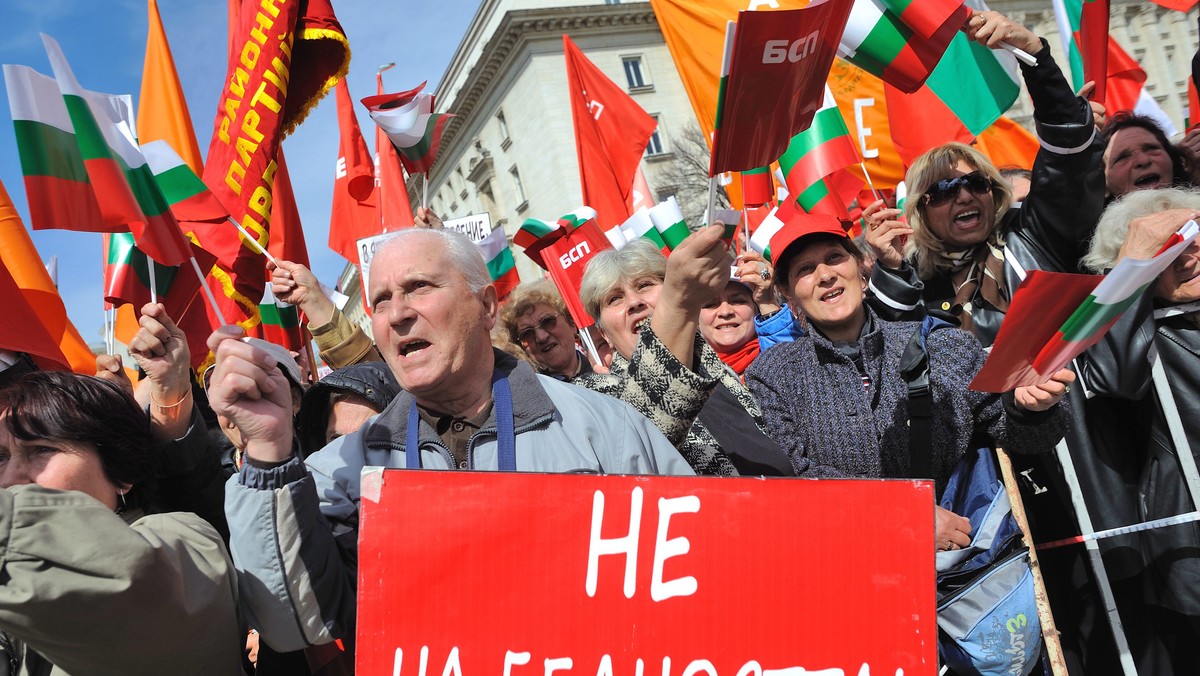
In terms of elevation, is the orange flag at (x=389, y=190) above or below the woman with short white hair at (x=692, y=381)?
above

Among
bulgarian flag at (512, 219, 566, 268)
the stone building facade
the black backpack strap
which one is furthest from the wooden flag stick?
the stone building facade

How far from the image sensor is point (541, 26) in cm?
3262

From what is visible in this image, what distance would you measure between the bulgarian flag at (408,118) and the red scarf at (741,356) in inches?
65.0

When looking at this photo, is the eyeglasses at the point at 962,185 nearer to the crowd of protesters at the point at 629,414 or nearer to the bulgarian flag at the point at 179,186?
the crowd of protesters at the point at 629,414

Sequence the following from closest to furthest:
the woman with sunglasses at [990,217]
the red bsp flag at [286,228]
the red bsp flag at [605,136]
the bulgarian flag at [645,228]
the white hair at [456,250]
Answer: the white hair at [456,250]
the woman with sunglasses at [990,217]
the bulgarian flag at [645,228]
the red bsp flag at [286,228]
the red bsp flag at [605,136]

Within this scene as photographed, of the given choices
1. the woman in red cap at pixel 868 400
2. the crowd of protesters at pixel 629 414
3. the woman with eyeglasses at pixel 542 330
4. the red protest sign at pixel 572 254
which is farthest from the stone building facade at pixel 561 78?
the woman in red cap at pixel 868 400

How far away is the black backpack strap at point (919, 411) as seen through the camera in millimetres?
2684

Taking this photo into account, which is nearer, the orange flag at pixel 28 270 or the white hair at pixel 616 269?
the white hair at pixel 616 269

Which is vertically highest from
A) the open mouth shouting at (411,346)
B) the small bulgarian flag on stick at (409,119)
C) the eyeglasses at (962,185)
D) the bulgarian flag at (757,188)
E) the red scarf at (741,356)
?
the small bulgarian flag on stick at (409,119)

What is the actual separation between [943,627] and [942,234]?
1.76 metres

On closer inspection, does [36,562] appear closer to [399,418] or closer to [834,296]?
[399,418]

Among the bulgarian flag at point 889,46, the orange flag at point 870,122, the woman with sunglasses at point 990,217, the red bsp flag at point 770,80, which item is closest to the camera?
the red bsp flag at point 770,80

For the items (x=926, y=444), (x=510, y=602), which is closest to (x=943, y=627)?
(x=926, y=444)

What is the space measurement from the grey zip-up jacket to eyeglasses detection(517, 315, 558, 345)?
2.10 meters
